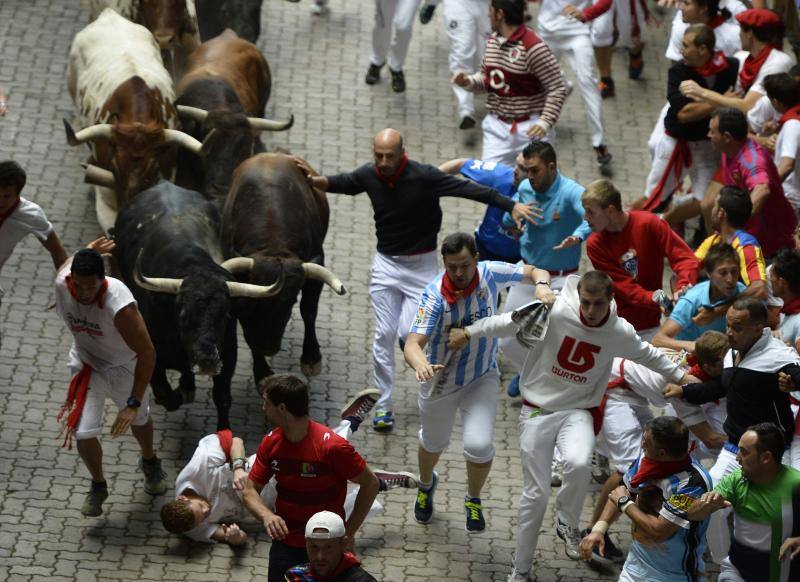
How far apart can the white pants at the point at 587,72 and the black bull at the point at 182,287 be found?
466 centimetres

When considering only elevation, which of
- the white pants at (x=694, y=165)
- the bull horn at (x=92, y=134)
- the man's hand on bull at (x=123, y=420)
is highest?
the man's hand on bull at (x=123, y=420)

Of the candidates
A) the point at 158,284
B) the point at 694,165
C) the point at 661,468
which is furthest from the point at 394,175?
the point at 661,468

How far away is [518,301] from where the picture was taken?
39.5ft

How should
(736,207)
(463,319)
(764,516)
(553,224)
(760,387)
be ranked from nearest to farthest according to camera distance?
(764,516) < (760,387) < (463,319) < (736,207) < (553,224)

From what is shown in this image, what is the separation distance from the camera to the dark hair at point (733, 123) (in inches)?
481

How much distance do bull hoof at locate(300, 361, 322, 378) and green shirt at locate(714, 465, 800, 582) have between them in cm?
453

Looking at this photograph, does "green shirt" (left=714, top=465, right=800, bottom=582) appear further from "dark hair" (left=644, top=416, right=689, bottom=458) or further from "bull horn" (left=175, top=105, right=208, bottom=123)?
"bull horn" (left=175, top=105, right=208, bottom=123)

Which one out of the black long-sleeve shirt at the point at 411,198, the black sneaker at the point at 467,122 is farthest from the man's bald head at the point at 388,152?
the black sneaker at the point at 467,122

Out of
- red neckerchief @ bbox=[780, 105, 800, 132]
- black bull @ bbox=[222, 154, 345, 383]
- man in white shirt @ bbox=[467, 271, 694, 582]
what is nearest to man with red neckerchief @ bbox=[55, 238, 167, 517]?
black bull @ bbox=[222, 154, 345, 383]

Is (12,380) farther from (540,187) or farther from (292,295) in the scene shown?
(540,187)

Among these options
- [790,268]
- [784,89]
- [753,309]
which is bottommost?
[784,89]

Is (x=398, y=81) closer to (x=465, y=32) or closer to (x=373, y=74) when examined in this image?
(x=373, y=74)

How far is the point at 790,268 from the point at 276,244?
4.09 m

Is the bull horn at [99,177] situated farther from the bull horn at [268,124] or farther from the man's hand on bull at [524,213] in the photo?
the man's hand on bull at [524,213]
